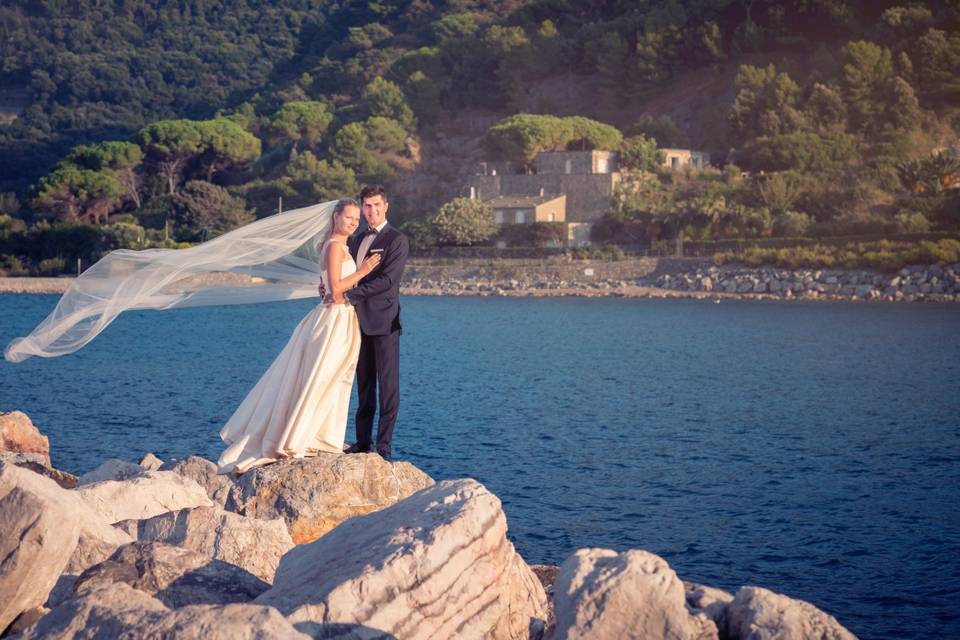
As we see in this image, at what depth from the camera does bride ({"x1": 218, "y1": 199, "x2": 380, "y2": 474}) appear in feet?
26.9

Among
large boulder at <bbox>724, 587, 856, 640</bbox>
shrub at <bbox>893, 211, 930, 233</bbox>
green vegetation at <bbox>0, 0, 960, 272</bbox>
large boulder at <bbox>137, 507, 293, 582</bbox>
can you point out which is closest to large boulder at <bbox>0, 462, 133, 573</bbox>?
large boulder at <bbox>137, 507, 293, 582</bbox>

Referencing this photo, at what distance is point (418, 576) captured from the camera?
5.23 m

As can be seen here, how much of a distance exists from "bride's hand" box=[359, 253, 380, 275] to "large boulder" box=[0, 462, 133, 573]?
2.48 meters

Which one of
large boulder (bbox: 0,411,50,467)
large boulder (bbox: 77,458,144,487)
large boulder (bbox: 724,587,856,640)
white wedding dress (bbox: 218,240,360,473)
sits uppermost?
white wedding dress (bbox: 218,240,360,473)

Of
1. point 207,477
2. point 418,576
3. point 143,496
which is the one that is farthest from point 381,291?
point 418,576

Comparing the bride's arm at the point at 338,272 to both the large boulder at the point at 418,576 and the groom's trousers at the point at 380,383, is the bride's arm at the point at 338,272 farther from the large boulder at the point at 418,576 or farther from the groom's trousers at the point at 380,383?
the large boulder at the point at 418,576

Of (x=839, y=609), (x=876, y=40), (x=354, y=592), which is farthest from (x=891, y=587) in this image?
(x=876, y=40)

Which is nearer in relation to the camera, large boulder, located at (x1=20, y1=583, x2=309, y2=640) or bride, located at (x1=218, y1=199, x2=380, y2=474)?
large boulder, located at (x1=20, y1=583, x2=309, y2=640)

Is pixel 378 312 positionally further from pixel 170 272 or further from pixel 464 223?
pixel 464 223

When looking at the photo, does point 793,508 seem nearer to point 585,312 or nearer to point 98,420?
point 98,420

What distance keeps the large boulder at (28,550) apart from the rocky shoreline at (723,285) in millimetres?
54541

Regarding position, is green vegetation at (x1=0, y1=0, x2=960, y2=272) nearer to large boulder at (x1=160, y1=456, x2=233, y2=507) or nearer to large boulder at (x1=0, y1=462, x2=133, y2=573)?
large boulder at (x1=160, y1=456, x2=233, y2=507)

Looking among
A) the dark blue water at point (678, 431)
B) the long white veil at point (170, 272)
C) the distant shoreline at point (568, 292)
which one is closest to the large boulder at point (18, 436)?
the dark blue water at point (678, 431)

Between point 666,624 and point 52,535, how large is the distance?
282 cm
